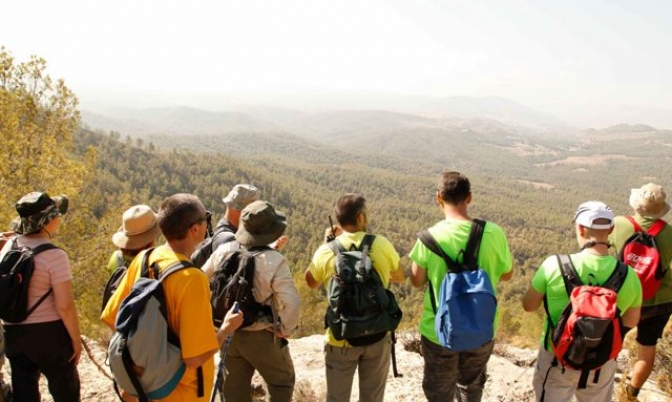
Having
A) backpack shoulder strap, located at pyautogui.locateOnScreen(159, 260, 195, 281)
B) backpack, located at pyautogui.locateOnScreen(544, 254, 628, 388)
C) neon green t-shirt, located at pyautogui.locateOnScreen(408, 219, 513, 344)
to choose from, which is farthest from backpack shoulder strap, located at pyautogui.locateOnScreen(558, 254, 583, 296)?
backpack shoulder strap, located at pyautogui.locateOnScreen(159, 260, 195, 281)

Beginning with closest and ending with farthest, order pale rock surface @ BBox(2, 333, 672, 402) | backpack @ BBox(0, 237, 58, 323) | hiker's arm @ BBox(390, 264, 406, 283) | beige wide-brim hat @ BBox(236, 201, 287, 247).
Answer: backpack @ BBox(0, 237, 58, 323) < beige wide-brim hat @ BBox(236, 201, 287, 247) < hiker's arm @ BBox(390, 264, 406, 283) < pale rock surface @ BBox(2, 333, 672, 402)

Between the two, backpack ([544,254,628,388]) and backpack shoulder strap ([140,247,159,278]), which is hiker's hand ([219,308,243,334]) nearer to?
backpack shoulder strap ([140,247,159,278])

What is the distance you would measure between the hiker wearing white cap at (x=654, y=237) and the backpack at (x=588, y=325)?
715mm

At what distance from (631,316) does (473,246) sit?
1.07m

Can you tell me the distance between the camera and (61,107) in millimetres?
8203

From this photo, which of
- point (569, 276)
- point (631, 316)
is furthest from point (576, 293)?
point (631, 316)

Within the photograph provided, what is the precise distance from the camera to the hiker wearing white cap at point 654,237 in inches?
118

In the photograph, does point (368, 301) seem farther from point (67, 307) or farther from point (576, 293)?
point (67, 307)

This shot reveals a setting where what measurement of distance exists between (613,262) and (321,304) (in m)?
21.2

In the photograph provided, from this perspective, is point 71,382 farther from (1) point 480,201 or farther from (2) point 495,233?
(1) point 480,201

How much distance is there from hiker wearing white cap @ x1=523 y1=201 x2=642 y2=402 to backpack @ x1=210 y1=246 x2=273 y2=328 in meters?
1.77

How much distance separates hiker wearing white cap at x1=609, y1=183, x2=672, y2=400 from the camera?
2.99 metres

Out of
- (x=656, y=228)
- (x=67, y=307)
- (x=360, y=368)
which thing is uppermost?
(x=656, y=228)

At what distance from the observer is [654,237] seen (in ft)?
9.82
